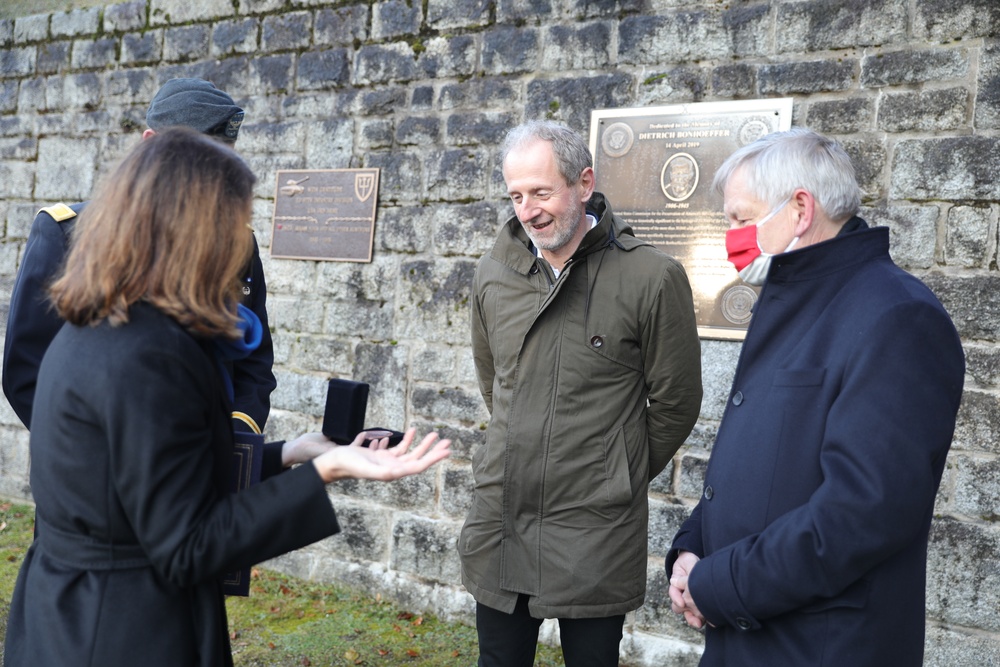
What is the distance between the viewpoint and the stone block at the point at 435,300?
184 inches

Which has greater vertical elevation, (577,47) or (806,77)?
(577,47)

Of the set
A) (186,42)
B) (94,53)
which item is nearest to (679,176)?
(186,42)

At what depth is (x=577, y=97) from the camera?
4324mm

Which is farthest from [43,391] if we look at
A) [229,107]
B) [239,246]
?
[229,107]

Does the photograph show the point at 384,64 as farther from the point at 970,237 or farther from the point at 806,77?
the point at 970,237

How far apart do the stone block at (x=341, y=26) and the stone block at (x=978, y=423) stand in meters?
3.56

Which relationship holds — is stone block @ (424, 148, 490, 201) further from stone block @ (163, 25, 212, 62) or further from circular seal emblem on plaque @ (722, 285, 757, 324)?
stone block @ (163, 25, 212, 62)

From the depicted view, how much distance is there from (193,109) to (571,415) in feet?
4.83

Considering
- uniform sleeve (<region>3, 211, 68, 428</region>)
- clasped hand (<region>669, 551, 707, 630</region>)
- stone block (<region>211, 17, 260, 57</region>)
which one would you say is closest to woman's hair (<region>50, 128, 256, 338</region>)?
uniform sleeve (<region>3, 211, 68, 428</region>)

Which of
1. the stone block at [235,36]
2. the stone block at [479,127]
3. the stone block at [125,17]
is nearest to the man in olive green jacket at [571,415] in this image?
the stone block at [479,127]

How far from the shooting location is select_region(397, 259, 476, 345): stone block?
4.68 metres

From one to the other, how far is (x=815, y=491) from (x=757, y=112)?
2486 millimetres

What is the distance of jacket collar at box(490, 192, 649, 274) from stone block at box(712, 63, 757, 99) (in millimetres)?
1335

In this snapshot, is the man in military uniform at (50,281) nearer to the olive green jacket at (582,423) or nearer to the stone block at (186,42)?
the olive green jacket at (582,423)
